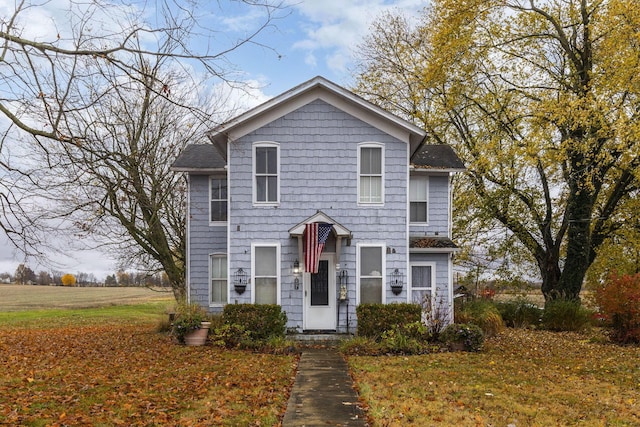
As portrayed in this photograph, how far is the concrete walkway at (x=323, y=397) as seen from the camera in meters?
7.59

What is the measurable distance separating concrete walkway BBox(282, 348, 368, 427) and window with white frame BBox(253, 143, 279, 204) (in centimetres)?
543

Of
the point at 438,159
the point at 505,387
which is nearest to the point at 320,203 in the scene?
the point at 438,159

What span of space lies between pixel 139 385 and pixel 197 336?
17.9 ft

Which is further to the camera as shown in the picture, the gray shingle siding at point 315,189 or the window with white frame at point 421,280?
the window with white frame at point 421,280

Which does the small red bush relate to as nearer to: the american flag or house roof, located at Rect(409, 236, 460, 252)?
house roof, located at Rect(409, 236, 460, 252)

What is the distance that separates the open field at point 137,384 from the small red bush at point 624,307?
32.8 feet

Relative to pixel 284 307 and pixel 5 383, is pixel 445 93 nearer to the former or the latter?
pixel 284 307

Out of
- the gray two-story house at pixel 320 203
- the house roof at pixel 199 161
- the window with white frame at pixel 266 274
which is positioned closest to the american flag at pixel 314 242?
the gray two-story house at pixel 320 203

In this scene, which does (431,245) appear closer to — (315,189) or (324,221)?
(324,221)

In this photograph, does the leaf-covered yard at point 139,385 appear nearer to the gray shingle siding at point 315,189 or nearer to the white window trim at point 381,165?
the gray shingle siding at point 315,189

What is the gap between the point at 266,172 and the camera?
650 inches

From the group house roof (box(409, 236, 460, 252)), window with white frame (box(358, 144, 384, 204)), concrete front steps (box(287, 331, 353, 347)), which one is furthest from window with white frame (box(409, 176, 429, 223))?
concrete front steps (box(287, 331, 353, 347))

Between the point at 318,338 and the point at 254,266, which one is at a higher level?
the point at 254,266

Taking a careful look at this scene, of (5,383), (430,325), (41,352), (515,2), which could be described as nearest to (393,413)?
(5,383)
